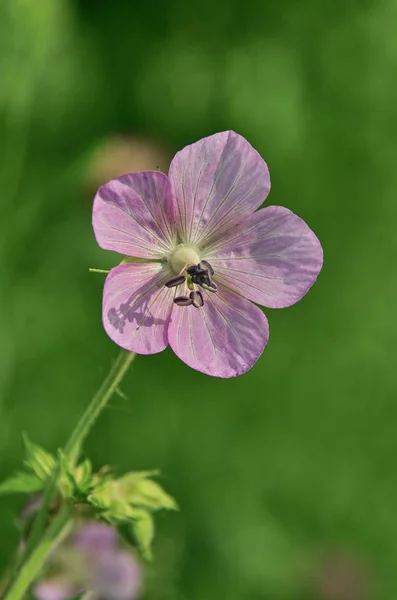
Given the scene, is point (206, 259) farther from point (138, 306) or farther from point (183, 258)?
point (138, 306)

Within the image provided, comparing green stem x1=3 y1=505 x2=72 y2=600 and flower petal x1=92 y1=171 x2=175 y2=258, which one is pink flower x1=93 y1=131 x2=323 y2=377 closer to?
flower petal x1=92 y1=171 x2=175 y2=258

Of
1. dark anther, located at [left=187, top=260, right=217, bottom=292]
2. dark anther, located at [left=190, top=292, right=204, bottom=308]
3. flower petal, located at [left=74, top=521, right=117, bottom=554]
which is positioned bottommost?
flower petal, located at [left=74, top=521, right=117, bottom=554]

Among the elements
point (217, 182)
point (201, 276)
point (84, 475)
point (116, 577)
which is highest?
point (217, 182)

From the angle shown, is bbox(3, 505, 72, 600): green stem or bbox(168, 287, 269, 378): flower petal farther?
bbox(168, 287, 269, 378): flower petal


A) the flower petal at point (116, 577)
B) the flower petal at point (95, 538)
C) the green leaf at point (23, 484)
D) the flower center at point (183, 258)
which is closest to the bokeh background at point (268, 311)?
the flower petal at point (116, 577)

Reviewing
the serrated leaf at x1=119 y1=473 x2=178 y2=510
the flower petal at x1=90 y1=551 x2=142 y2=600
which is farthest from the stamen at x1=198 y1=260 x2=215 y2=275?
the flower petal at x1=90 y1=551 x2=142 y2=600

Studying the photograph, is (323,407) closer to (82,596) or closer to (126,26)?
(126,26)

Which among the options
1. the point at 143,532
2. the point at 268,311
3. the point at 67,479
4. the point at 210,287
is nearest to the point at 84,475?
the point at 67,479
